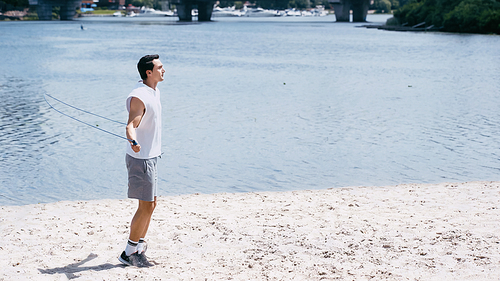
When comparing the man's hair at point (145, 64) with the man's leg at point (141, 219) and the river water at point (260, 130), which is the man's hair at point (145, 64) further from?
the river water at point (260, 130)

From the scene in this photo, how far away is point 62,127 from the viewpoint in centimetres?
1669

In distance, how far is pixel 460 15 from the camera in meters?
80.4

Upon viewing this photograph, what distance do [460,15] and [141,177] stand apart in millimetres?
82978

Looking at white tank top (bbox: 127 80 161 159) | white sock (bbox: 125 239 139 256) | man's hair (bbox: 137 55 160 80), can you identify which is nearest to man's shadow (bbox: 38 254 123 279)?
white sock (bbox: 125 239 139 256)

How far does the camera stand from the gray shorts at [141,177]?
563 centimetres

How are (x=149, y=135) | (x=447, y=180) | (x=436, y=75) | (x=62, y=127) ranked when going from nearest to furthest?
→ (x=149, y=135), (x=447, y=180), (x=62, y=127), (x=436, y=75)

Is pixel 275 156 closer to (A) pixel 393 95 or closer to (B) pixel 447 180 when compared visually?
(B) pixel 447 180

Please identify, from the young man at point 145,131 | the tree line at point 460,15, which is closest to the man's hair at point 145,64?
the young man at point 145,131

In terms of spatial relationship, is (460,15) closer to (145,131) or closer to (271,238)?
(271,238)

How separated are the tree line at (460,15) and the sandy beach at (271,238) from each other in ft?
243

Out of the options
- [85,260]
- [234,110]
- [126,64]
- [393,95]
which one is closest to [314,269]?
[85,260]

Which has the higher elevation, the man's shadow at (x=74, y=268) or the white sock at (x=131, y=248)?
the white sock at (x=131, y=248)

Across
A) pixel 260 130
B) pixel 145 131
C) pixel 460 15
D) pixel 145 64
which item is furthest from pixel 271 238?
pixel 460 15

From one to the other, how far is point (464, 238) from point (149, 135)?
400 cm
